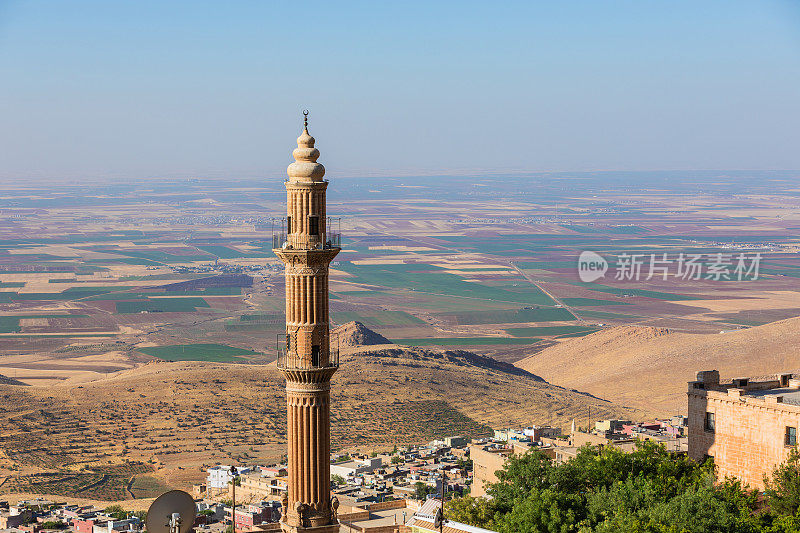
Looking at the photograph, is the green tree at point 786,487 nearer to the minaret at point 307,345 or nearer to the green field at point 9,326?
the minaret at point 307,345

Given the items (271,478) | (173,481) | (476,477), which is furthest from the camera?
(173,481)

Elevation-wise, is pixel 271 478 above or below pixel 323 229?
below

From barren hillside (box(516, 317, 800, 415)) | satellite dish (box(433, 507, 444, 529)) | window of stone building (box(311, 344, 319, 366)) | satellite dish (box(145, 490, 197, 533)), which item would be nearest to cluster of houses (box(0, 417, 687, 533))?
satellite dish (box(433, 507, 444, 529))

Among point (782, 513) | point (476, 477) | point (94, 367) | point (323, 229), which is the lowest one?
point (94, 367)

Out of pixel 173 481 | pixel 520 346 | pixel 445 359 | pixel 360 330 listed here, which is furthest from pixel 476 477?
pixel 520 346

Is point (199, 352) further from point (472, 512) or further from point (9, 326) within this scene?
point (472, 512)

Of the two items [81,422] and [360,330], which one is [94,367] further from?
[81,422]

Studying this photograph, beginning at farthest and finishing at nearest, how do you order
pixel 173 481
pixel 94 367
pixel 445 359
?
pixel 94 367
pixel 445 359
pixel 173 481

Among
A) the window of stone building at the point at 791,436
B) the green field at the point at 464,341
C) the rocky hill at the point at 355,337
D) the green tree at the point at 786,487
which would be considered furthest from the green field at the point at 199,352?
the green tree at the point at 786,487
